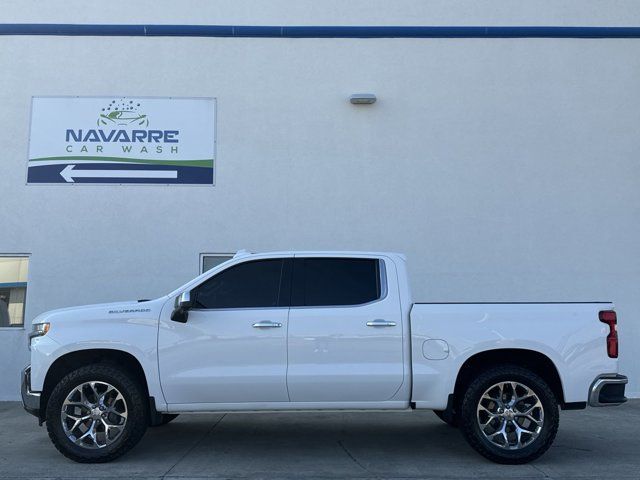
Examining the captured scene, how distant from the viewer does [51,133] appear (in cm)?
1059

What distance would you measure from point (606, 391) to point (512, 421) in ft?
2.99

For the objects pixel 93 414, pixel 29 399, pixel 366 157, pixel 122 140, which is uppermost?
pixel 122 140

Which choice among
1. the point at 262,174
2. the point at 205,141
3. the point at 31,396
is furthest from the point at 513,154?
the point at 31,396

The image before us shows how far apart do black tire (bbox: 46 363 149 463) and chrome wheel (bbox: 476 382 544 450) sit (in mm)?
3179

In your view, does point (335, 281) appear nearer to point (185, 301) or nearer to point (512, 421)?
point (185, 301)

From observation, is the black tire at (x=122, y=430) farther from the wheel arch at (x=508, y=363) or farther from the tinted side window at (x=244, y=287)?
the wheel arch at (x=508, y=363)

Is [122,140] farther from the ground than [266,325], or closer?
farther from the ground

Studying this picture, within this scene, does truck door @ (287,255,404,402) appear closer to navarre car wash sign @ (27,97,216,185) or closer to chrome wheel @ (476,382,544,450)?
chrome wheel @ (476,382,544,450)

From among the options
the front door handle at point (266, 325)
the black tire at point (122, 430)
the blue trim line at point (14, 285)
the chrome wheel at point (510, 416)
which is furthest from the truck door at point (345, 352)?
the blue trim line at point (14, 285)

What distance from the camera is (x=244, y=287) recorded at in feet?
20.4

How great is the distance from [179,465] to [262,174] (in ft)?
18.6

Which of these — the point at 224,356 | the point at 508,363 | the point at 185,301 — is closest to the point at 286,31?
the point at 185,301

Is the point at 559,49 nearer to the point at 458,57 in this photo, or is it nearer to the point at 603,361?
the point at 458,57

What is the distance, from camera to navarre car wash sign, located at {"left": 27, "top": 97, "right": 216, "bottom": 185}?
10500 mm
